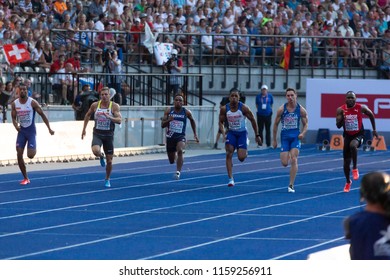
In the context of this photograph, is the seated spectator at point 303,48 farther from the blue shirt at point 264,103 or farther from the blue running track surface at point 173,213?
the blue running track surface at point 173,213

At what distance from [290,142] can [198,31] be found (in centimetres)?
1585

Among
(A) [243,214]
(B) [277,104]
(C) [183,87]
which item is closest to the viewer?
(A) [243,214]

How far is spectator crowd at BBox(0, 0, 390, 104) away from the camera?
34.0 metres

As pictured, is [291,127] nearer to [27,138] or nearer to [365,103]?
[27,138]

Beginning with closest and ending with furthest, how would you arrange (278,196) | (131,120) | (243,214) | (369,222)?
1. (369,222)
2. (243,214)
3. (278,196)
4. (131,120)

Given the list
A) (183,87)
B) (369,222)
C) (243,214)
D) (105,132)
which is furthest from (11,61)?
(369,222)

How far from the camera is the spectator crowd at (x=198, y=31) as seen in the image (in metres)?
34.0

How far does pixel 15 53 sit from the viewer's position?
32031mm

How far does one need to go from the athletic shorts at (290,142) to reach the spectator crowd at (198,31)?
11.4 meters

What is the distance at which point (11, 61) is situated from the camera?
32156mm

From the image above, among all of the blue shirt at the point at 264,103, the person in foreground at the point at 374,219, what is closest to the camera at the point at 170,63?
the blue shirt at the point at 264,103

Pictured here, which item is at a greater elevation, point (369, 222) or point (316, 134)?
point (369, 222)

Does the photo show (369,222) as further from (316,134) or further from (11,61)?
(316,134)

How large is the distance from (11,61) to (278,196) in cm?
1211
